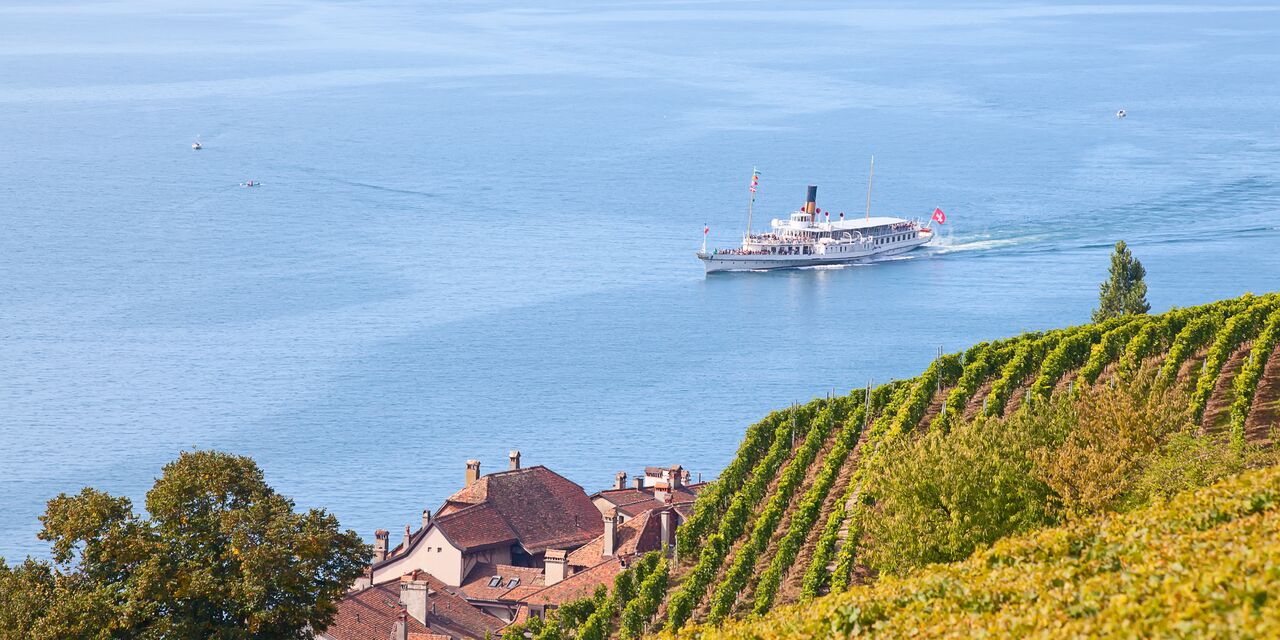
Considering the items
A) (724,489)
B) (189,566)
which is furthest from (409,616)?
(189,566)

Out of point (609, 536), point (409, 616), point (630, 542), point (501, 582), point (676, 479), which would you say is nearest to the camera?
point (409, 616)

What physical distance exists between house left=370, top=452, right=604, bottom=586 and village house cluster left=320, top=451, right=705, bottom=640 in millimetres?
42

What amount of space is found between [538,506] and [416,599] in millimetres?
13354

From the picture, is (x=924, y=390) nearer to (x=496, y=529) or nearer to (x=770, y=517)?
(x=770, y=517)

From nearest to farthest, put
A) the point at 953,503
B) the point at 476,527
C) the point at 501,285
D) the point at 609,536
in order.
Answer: the point at 953,503, the point at 609,536, the point at 476,527, the point at 501,285

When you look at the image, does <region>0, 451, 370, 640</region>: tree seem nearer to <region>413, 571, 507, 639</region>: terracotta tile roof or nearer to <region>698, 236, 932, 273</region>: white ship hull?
<region>413, 571, 507, 639</region>: terracotta tile roof

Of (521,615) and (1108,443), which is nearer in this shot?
(1108,443)

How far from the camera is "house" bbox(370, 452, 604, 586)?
67312 millimetres

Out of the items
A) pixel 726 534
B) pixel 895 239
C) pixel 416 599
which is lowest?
pixel 416 599

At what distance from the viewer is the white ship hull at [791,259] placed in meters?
137

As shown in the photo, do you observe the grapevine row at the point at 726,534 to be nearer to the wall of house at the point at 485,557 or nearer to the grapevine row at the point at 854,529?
the grapevine row at the point at 854,529

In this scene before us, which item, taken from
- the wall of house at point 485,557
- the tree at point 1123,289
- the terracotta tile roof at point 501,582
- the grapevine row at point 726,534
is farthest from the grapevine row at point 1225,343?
the wall of house at point 485,557

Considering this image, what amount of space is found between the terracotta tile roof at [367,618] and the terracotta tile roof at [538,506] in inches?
380

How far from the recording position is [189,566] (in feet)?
119
